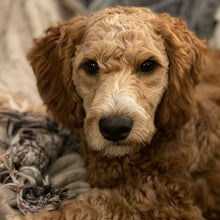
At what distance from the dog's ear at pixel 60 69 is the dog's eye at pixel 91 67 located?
12 centimetres

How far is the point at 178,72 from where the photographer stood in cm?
163

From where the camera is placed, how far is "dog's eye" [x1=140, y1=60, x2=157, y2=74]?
160cm

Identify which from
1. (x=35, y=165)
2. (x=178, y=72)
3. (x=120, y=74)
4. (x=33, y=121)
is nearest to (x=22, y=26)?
(x=33, y=121)

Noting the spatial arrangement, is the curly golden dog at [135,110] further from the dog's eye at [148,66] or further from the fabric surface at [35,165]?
the fabric surface at [35,165]

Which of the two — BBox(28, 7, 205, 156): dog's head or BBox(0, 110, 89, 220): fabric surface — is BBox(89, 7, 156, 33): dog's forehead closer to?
BBox(28, 7, 205, 156): dog's head

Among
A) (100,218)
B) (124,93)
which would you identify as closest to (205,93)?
(124,93)

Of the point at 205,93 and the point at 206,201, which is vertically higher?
the point at 205,93

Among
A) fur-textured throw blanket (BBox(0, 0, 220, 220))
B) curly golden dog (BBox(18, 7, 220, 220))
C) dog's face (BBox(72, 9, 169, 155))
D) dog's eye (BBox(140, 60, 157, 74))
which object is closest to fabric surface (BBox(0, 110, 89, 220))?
fur-textured throw blanket (BBox(0, 0, 220, 220))

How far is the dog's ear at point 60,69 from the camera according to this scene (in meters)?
1.75

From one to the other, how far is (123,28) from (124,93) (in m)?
0.34

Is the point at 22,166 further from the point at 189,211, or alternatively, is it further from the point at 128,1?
the point at 128,1

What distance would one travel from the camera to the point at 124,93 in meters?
1.50

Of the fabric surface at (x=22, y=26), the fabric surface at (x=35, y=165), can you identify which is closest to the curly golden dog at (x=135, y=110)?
the fabric surface at (x=35, y=165)

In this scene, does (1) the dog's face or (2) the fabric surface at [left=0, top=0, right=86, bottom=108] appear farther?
(2) the fabric surface at [left=0, top=0, right=86, bottom=108]
